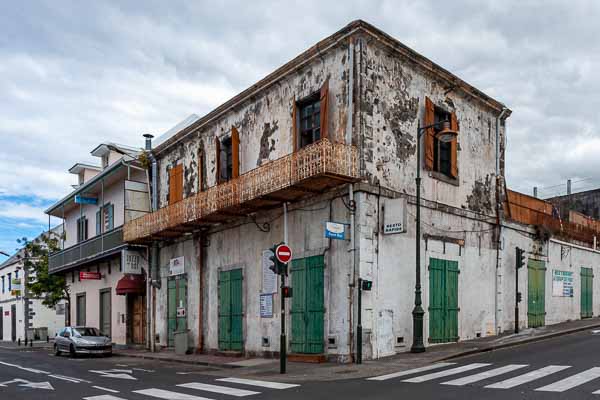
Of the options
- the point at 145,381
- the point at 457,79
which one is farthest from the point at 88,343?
the point at 457,79

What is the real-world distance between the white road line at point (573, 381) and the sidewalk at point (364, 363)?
3723 millimetres

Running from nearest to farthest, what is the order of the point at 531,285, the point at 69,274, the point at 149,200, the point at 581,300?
the point at 531,285
the point at 581,300
the point at 149,200
the point at 69,274

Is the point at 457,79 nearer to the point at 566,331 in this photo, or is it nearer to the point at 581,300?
the point at 566,331

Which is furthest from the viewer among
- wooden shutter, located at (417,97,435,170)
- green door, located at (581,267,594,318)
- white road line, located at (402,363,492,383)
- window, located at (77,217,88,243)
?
window, located at (77,217,88,243)

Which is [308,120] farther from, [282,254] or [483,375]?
[483,375]

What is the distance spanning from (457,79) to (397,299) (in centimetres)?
790

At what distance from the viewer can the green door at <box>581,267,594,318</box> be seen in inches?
983

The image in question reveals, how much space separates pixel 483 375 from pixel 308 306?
6183 millimetres

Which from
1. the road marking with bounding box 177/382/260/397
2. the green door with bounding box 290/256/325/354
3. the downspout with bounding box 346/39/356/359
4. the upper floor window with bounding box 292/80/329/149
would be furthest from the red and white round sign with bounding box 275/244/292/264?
the upper floor window with bounding box 292/80/329/149

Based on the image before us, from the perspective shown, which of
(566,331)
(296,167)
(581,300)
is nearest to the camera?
(296,167)

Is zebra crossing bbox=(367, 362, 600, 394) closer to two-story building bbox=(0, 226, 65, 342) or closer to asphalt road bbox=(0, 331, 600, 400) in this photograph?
asphalt road bbox=(0, 331, 600, 400)

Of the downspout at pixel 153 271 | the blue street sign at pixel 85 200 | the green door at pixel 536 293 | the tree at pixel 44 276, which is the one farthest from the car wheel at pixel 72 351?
the green door at pixel 536 293

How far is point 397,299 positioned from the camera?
16203 millimetres

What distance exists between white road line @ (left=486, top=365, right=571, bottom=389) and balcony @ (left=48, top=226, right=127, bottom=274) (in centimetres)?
1953
